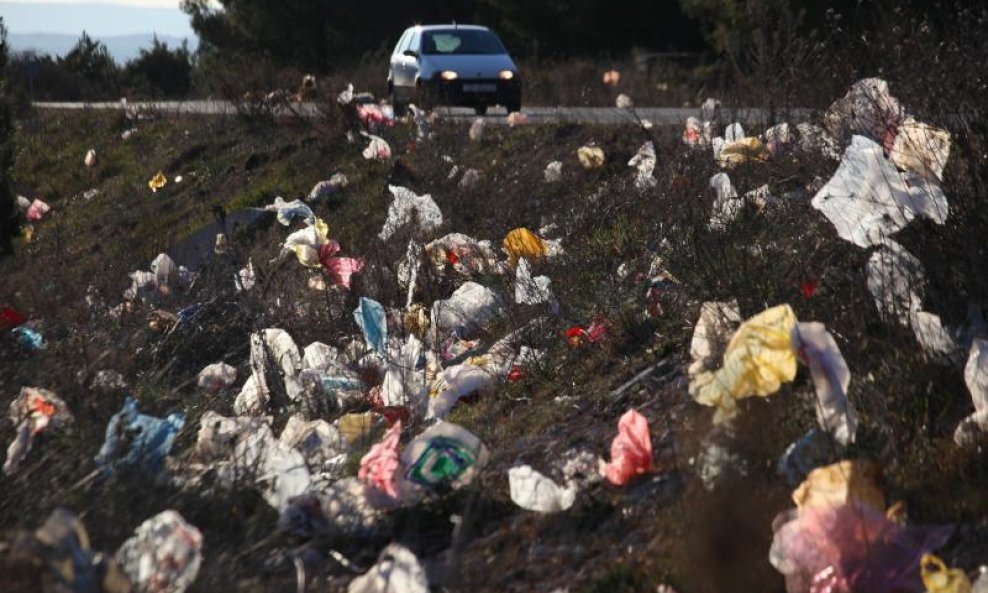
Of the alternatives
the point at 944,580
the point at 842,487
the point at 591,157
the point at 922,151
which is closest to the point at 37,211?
the point at 591,157

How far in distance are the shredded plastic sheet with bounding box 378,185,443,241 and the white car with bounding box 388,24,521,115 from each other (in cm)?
712

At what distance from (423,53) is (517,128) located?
4493 mm

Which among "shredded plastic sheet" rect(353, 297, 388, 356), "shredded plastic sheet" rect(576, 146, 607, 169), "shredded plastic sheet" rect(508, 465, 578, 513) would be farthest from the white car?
"shredded plastic sheet" rect(508, 465, 578, 513)

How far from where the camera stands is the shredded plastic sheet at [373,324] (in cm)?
523

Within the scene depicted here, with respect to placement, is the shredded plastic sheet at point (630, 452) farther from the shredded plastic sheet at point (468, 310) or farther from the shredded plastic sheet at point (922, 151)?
the shredded plastic sheet at point (468, 310)

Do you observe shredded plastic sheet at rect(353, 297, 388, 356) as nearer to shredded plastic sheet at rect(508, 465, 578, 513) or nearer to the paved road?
shredded plastic sheet at rect(508, 465, 578, 513)

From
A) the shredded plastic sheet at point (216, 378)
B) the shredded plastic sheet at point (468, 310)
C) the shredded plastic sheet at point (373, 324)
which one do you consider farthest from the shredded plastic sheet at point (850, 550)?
the shredded plastic sheet at point (216, 378)

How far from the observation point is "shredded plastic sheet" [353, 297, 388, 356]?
5.23 meters

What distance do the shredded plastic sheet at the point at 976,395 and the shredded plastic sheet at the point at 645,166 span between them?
395 centimetres

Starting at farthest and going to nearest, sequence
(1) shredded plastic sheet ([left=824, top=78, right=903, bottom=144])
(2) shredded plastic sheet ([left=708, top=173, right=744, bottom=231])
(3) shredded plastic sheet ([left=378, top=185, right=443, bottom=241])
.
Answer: (3) shredded plastic sheet ([left=378, top=185, right=443, bottom=241]), (2) shredded plastic sheet ([left=708, top=173, right=744, bottom=231]), (1) shredded plastic sheet ([left=824, top=78, right=903, bottom=144])

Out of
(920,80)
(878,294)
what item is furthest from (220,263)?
(878,294)

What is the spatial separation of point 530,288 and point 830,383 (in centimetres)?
269

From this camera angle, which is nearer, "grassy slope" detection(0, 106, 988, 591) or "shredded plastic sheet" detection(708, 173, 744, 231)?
"grassy slope" detection(0, 106, 988, 591)

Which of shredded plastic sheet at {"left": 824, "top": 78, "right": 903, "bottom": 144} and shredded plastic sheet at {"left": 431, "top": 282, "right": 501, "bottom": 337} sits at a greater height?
shredded plastic sheet at {"left": 824, "top": 78, "right": 903, "bottom": 144}
